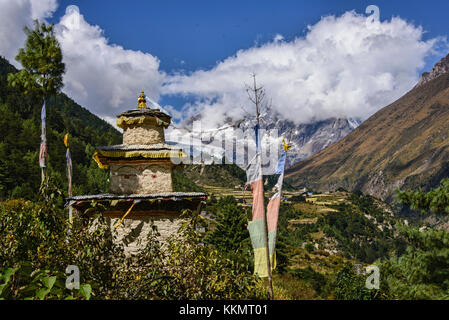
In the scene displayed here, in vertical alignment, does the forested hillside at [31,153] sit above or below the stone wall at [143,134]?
above

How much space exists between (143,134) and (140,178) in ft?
Answer: 7.16

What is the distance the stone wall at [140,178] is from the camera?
15.2 metres

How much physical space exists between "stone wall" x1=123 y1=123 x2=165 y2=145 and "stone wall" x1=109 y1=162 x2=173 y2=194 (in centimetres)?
131

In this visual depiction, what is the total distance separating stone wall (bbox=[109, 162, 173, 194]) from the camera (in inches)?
599

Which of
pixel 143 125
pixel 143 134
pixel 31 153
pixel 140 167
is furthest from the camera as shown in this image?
pixel 31 153

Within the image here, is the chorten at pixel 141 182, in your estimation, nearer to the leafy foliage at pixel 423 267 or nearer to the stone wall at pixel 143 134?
the stone wall at pixel 143 134

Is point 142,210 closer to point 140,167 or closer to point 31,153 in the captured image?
point 140,167

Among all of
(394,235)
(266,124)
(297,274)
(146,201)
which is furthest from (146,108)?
(394,235)

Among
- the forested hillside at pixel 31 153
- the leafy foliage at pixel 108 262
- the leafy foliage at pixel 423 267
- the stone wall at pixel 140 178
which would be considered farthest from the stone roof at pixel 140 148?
the forested hillside at pixel 31 153

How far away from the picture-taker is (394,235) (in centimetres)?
14362

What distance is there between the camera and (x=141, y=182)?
1524 cm

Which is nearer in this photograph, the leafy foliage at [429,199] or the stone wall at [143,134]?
the leafy foliage at [429,199]

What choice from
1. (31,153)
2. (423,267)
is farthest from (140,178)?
(31,153)
